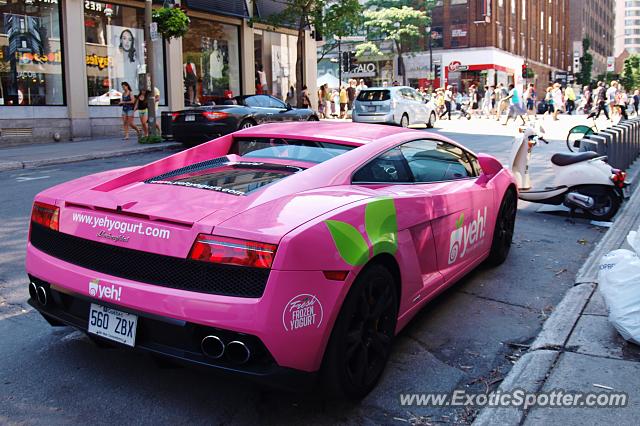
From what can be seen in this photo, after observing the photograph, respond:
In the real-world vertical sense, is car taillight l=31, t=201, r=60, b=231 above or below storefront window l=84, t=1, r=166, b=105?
below

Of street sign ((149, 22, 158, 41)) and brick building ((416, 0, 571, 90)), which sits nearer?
street sign ((149, 22, 158, 41))

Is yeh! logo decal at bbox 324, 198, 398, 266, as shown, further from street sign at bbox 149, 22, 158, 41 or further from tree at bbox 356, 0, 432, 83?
tree at bbox 356, 0, 432, 83

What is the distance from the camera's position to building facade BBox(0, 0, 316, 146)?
1867cm

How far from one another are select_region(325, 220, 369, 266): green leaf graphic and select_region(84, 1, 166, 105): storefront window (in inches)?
717

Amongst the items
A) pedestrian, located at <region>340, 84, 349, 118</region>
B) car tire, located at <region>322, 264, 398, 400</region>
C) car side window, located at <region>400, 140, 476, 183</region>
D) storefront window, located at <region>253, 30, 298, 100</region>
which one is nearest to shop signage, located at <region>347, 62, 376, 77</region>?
pedestrian, located at <region>340, 84, 349, 118</region>

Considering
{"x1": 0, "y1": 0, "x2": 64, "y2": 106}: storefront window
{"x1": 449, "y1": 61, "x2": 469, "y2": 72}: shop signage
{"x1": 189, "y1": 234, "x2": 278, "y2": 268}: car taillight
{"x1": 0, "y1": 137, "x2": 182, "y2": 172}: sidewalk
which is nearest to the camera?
{"x1": 189, "y1": 234, "x2": 278, "y2": 268}: car taillight

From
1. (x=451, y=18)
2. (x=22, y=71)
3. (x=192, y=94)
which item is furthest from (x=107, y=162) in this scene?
(x=451, y=18)

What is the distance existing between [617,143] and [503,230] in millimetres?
6717

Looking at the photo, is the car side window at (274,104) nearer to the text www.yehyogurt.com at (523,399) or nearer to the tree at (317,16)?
the tree at (317,16)

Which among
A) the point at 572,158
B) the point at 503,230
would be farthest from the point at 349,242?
the point at 572,158

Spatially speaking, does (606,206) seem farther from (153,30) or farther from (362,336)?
(153,30)

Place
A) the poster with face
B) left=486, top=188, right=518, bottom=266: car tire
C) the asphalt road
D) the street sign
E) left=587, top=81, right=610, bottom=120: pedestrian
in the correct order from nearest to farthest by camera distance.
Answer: the asphalt road → left=486, top=188, right=518, bottom=266: car tire → the street sign → the poster with face → left=587, top=81, right=610, bottom=120: pedestrian

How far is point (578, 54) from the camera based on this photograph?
96.2 metres

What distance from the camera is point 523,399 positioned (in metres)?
3.28
